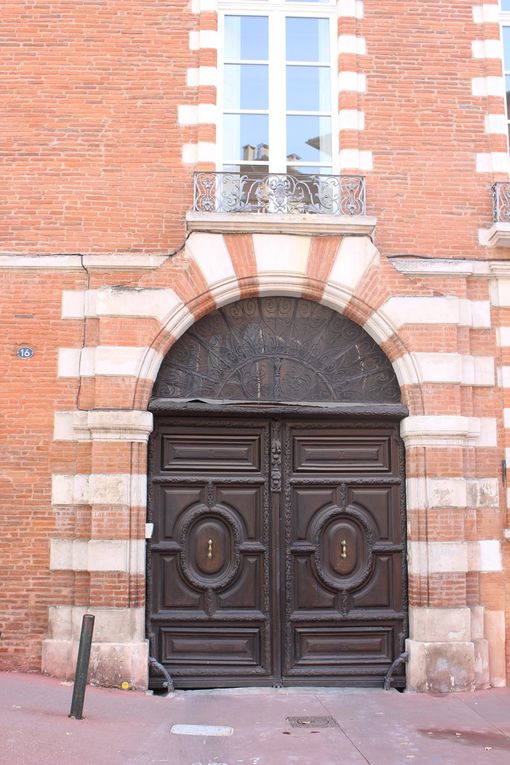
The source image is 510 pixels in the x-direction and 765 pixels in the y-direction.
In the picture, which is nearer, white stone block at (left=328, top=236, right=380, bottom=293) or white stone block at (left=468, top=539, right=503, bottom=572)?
white stone block at (left=468, top=539, right=503, bottom=572)

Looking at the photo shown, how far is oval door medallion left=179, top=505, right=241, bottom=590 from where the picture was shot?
27.5 ft

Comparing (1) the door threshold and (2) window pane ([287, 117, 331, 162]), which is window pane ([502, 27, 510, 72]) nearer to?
(2) window pane ([287, 117, 331, 162])

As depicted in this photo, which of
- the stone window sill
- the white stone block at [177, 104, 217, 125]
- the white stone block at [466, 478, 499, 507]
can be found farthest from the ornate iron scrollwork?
the white stone block at [177, 104, 217, 125]

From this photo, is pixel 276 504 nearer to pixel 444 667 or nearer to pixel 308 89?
pixel 444 667

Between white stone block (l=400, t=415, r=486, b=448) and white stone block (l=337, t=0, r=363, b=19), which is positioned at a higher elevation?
white stone block (l=337, t=0, r=363, b=19)

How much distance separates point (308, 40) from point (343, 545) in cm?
601

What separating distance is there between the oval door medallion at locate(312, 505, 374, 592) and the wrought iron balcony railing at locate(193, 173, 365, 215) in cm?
333

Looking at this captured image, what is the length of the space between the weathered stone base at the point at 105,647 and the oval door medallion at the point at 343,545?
2.04m

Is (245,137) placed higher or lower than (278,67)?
lower

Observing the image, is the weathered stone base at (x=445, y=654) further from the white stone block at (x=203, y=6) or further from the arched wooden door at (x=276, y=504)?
the white stone block at (x=203, y=6)

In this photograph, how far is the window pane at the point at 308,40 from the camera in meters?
9.46

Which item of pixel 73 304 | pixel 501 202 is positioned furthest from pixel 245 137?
pixel 501 202

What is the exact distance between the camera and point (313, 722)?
695cm

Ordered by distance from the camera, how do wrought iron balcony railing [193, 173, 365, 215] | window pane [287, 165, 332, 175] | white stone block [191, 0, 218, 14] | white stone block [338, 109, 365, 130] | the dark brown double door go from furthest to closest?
white stone block [191, 0, 218, 14], window pane [287, 165, 332, 175], white stone block [338, 109, 365, 130], wrought iron balcony railing [193, 173, 365, 215], the dark brown double door
